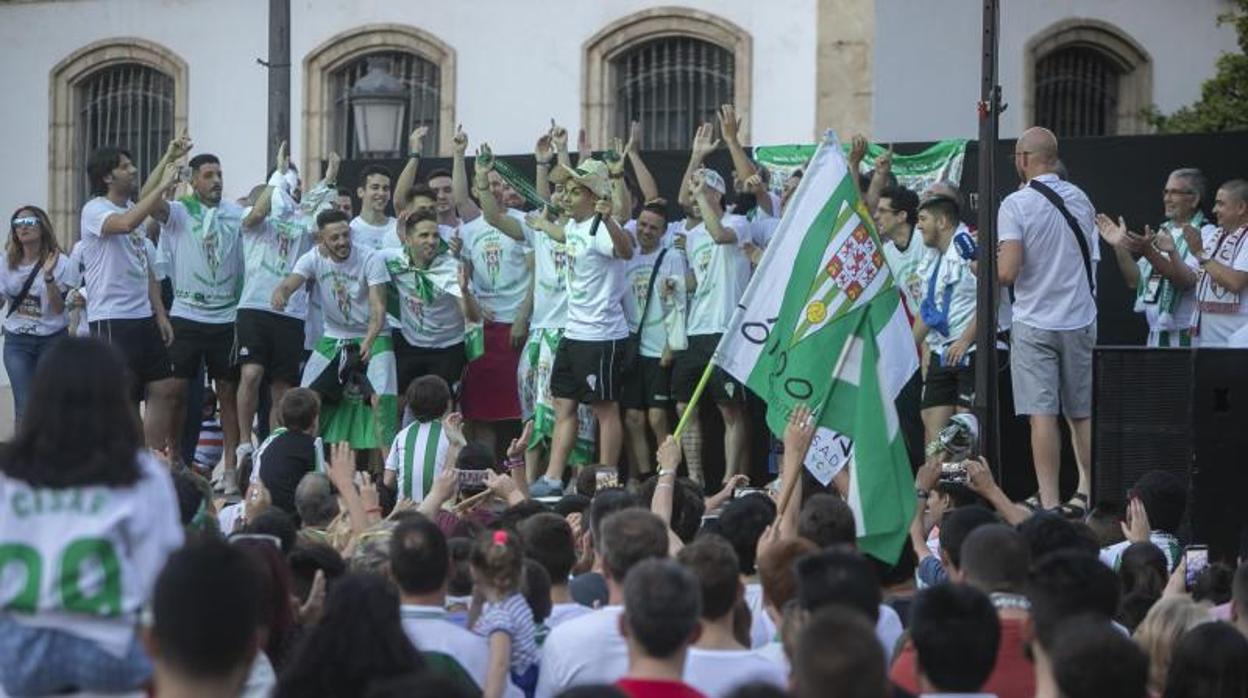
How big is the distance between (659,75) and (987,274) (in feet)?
37.2

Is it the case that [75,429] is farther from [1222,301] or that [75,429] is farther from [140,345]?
[140,345]

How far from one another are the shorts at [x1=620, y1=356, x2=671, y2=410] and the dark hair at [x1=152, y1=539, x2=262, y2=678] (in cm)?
1008

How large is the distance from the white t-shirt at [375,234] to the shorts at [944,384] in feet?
11.5

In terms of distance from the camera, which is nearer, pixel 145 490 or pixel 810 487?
A: pixel 145 490

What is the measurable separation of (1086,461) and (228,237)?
5621mm

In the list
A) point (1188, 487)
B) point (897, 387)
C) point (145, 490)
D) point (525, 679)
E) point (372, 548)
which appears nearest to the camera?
point (145, 490)

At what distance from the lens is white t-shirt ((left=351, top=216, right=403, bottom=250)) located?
15781mm

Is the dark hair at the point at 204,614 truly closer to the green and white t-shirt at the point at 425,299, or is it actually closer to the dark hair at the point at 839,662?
the dark hair at the point at 839,662

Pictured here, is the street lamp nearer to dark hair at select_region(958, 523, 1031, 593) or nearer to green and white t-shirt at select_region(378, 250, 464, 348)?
green and white t-shirt at select_region(378, 250, 464, 348)

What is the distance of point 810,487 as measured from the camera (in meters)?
12.6

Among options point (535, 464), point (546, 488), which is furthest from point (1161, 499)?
point (535, 464)

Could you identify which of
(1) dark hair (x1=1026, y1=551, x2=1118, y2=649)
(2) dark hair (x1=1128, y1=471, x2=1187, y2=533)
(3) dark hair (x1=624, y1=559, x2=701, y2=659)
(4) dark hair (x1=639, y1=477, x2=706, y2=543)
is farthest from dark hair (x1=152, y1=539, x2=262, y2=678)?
(2) dark hair (x1=1128, y1=471, x2=1187, y2=533)

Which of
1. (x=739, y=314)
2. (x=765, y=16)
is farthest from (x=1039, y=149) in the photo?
(x=765, y=16)

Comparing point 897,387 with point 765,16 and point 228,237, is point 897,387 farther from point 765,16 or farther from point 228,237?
point 765,16
